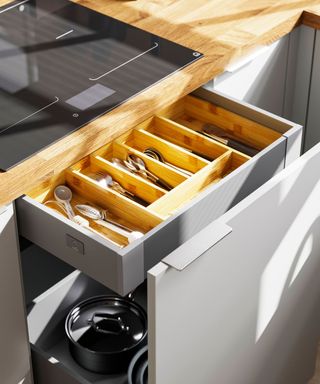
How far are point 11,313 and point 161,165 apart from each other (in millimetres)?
434

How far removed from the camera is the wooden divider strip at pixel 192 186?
183cm

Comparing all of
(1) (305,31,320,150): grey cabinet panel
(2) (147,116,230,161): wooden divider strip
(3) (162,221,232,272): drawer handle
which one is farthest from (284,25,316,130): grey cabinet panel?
(3) (162,221,232,272): drawer handle

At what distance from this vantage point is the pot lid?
2123 mm

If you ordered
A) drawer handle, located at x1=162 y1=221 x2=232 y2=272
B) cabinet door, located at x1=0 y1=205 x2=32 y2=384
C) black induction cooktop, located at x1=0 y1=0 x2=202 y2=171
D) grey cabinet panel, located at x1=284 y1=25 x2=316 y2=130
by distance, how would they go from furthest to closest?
grey cabinet panel, located at x1=284 y1=25 x2=316 y2=130 → black induction cooktop, located at x1=0 y1=0 x2=202 y2=171 → cabinet door, located at x1=0 y1=205 x2=32 y2=384 → drawer handle, located at x1=162 y1=221 x2=232 y2=272

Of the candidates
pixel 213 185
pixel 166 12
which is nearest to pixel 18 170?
pixel 213 185

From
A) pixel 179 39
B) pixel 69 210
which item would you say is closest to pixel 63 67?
pixel 179 39

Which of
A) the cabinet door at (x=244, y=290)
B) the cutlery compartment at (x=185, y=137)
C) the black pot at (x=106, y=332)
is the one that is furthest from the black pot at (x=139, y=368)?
the cutlery compartment at (x=185, y=137)

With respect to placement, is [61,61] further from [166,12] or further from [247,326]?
[247,326]

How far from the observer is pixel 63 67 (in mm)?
2096

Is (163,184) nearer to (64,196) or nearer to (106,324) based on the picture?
(64,196)

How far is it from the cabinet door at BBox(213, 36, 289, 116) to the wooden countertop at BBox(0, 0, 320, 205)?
58mm

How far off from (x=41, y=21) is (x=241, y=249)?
2.90 feet

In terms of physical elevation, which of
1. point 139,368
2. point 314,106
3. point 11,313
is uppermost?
point 314,106

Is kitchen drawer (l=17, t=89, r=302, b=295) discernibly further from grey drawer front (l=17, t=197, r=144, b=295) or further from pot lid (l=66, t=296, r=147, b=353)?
pot lid (l=66, t=296, r=147, b=353)
